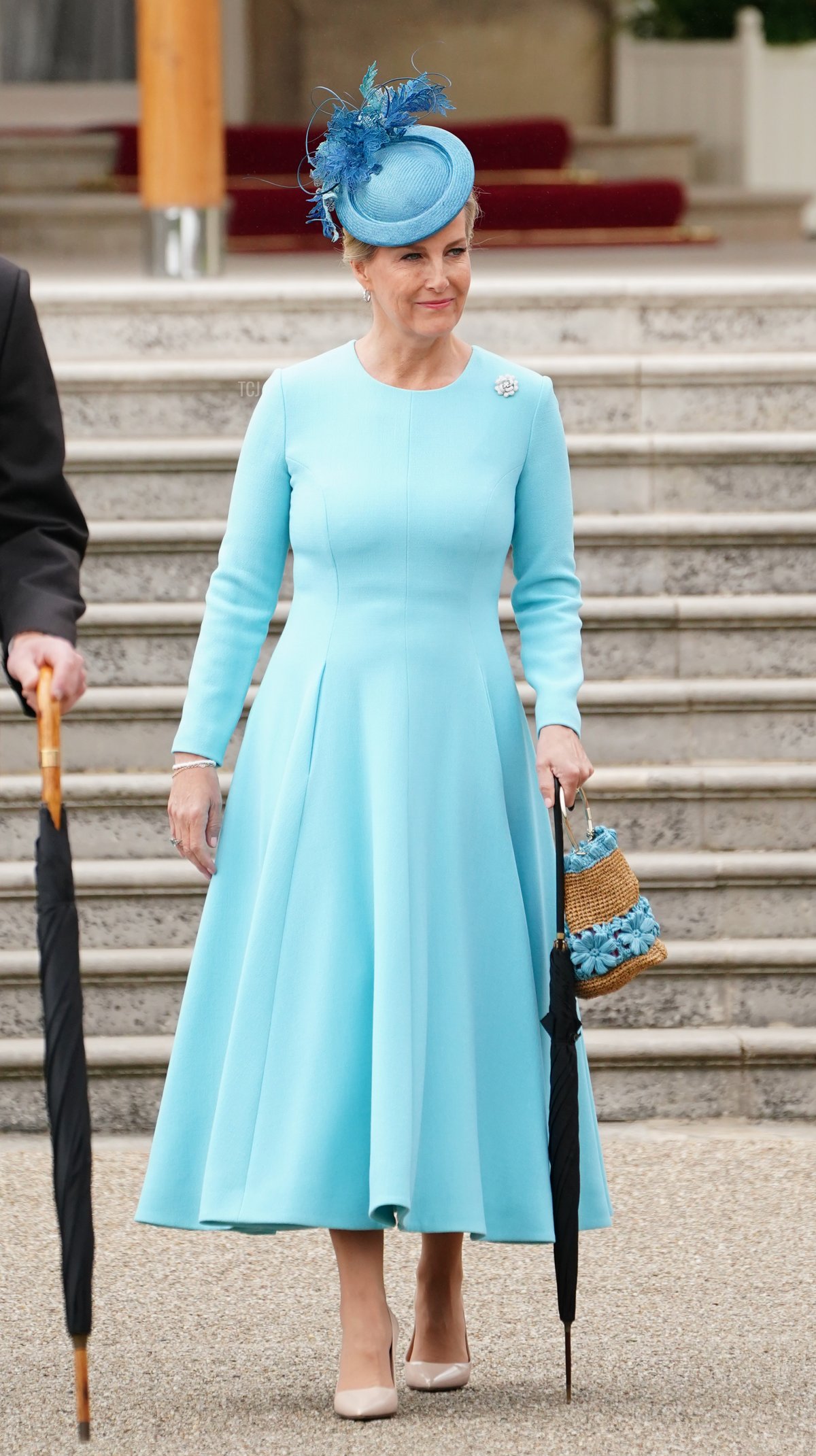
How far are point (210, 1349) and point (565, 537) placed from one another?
4.51 feet

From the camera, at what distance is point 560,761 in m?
3.06

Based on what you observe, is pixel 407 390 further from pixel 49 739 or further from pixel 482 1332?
pixel 482 1332

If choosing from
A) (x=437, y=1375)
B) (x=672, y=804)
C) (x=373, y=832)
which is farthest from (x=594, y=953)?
(x=672, y=804)

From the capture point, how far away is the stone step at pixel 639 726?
5.24 m

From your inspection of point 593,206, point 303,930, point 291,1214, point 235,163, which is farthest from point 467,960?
point 235,163

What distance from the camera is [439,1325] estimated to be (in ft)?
10.3

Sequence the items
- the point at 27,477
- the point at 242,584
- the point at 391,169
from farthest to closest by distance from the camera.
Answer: the point at 242,584
the point at 391,169
the point at 27,477

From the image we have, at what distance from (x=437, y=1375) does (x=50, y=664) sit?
123 cm

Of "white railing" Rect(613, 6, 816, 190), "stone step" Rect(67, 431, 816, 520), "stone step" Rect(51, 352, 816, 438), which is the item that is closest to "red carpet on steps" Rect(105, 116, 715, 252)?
"white railing" Rect(613, 6, 816, 190)

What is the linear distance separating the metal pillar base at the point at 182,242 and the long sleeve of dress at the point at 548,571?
12.9 ft

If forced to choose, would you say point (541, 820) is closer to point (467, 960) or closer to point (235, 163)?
point (467, 960)

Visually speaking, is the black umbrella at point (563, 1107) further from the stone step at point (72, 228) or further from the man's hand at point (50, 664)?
the stone step at point (72, 228)

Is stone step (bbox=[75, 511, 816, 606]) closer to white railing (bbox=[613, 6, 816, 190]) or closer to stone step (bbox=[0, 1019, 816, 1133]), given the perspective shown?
stone step (bbox=[0, 1019, 816, 1133])

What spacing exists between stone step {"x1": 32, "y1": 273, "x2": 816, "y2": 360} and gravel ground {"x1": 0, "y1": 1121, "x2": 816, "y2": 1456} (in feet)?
8.17
